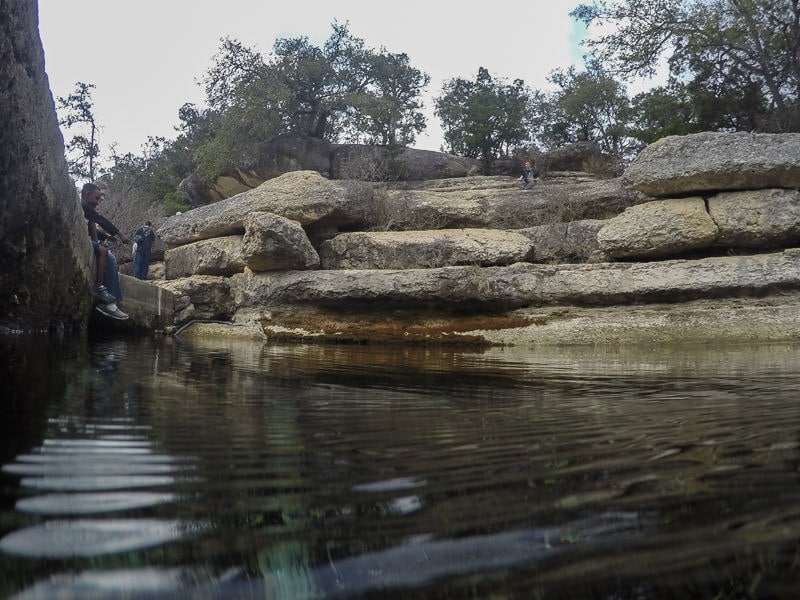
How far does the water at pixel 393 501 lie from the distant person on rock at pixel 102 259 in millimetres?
7191

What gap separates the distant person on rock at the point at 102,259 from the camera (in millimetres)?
9227

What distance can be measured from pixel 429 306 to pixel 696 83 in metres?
13.3

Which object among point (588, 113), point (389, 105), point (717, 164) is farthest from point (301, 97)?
point (717, 164)

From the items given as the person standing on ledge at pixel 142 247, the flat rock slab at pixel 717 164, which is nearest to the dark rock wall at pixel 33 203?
the person standing on ledge at pixel 142 247

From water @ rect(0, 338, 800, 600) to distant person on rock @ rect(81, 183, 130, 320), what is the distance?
23.6 feet

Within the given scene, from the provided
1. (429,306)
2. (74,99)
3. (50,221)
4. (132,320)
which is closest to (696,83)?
(429,306)

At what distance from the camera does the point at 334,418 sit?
7.97 feet

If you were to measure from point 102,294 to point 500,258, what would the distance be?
758 cm

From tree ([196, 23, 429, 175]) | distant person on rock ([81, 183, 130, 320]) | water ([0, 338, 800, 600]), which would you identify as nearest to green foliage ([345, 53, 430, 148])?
tree ([196, 23, 429, 175])

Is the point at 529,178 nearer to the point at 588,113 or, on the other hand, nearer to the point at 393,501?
the point at 588,113

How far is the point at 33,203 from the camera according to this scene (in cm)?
695

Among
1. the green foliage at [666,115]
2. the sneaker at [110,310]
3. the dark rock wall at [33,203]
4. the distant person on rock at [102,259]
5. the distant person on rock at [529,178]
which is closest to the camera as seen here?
the dark rock wall at [33,203]

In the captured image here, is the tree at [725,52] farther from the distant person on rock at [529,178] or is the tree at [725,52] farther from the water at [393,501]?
the water at [393,501]

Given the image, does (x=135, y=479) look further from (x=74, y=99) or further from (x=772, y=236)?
(x=74, y=99)
